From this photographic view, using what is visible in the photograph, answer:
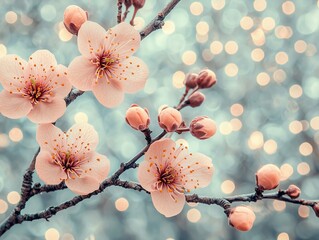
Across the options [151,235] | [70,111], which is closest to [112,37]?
[70,111]

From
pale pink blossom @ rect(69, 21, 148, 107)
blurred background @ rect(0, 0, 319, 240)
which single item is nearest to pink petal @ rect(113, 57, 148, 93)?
pale pink blossom @ rect(69, 21, 148, 107)

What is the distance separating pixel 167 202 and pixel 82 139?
77mm

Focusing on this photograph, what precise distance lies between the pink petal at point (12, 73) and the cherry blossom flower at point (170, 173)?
4.2 inches

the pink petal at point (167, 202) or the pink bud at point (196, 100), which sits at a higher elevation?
the pink bud at point (196, 100)

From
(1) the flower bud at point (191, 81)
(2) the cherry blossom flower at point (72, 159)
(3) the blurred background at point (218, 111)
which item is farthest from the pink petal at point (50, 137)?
(3) the blurred background at point (218, 111)

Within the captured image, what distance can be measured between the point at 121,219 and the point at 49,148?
4.74ft

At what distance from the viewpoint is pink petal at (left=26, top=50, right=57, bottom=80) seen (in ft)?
1.16

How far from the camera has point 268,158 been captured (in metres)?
1.78

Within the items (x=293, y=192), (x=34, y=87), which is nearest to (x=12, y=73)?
(x=34, y=87)

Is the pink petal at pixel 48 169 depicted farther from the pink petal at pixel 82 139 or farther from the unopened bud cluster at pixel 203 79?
the unopened bud cluster at pixel 203 79

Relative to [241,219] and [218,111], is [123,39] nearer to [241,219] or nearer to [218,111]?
[241,219]

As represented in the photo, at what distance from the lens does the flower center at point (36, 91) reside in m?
0.35

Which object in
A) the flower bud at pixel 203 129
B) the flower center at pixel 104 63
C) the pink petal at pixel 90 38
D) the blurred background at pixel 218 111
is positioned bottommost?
the blurred background at pixel 218 111

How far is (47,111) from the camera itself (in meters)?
0.34
